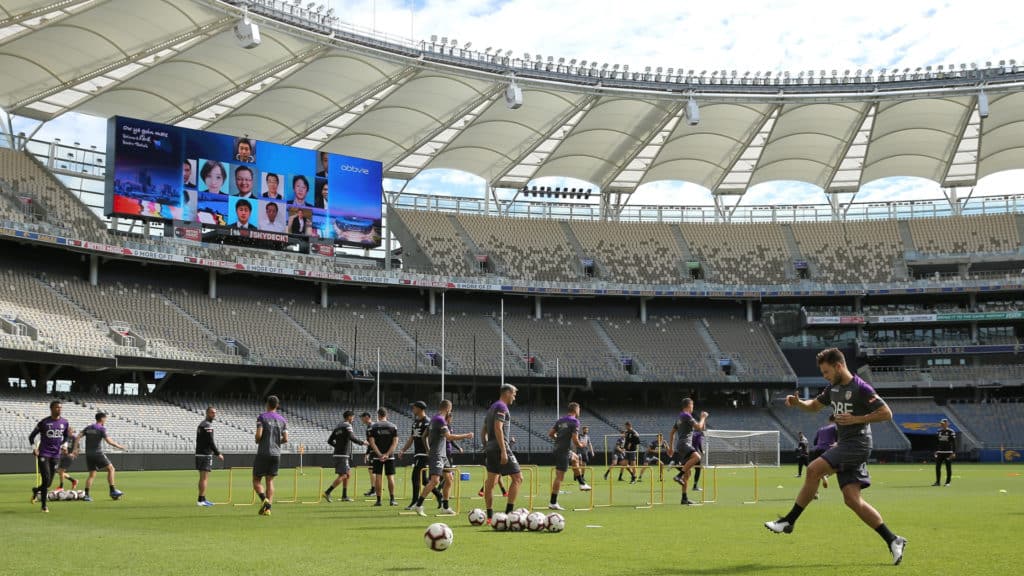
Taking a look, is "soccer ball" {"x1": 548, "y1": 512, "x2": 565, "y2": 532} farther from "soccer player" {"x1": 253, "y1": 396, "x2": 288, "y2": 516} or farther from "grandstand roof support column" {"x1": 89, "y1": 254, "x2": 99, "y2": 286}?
"grandstand roof support column" {"x1": 89, "y1": 254, "x2": 99, "y2": 286}

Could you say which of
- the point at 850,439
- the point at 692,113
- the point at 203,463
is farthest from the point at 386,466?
the point at 692,113

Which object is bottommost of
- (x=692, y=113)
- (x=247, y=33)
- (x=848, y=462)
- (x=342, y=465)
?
A: (x=342, y=465)

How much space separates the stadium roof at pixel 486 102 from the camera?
4759 cm

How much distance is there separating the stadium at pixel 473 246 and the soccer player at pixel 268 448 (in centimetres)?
1414

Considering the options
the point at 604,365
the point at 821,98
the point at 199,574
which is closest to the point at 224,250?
the point at 604,365

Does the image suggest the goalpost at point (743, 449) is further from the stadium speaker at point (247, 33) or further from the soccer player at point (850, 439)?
the soccer player at point (850, 439)

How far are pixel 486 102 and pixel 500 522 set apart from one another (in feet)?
149

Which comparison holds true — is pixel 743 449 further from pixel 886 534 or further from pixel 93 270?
pixel 886 534

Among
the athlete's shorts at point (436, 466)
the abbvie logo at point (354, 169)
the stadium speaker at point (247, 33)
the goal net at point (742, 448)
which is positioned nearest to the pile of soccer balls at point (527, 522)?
the athlete's shorts at point (436, 466)

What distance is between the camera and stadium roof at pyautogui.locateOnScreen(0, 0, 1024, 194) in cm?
4759

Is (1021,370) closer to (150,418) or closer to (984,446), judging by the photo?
(984,446)

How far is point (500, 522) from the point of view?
15016 millimetres

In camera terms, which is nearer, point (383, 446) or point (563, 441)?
point (563, 441)

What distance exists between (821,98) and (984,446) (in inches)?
996
